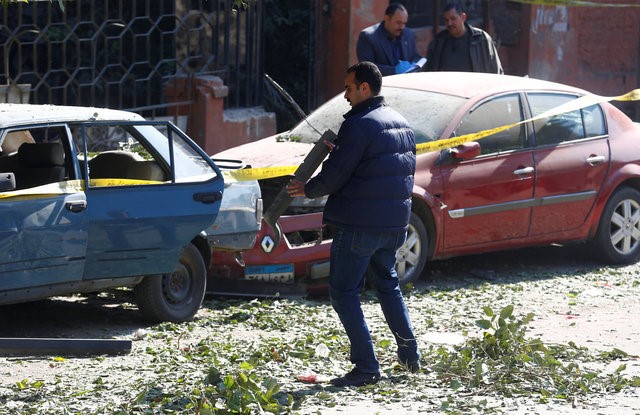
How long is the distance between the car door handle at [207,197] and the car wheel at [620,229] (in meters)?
4.22

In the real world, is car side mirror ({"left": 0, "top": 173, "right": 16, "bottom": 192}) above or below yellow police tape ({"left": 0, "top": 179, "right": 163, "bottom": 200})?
above

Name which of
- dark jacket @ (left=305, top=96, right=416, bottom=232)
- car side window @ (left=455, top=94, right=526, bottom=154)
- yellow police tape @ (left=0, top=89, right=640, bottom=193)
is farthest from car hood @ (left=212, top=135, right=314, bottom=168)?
dark jacket @ (left=305, top=96, right=416, bottom=232)

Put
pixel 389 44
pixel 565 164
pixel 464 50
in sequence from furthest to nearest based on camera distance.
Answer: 1. pixel 464 50
2. pixel 389 44
3. pixel 565 164

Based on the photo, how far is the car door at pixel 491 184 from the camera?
1041 centimetres

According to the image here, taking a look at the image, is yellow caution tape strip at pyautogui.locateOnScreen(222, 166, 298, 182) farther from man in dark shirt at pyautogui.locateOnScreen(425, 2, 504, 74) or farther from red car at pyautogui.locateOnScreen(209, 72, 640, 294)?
man in dark shirt at pyautogui.locateOnScreen(425, 2, 504, 74)

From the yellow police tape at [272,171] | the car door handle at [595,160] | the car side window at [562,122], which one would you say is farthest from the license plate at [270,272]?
the car door handle at [595,160]

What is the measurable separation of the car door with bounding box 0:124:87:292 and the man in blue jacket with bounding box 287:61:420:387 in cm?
153

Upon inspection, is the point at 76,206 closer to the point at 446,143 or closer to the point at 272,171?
the point at 272,171

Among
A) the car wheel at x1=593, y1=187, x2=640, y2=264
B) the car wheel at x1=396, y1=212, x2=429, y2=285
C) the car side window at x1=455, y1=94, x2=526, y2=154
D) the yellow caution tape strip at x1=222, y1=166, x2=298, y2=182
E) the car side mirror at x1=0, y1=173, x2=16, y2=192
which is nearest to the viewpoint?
the car side mirror at x1=0, y1=173, x2=16, y2=192

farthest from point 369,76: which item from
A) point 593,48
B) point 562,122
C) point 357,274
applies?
point 593,48

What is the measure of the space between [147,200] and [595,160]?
4.57m

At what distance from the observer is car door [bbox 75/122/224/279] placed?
320 inches

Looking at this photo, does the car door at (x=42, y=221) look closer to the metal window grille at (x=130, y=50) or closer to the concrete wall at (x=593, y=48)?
the metal window grille at (x=130, y=50)

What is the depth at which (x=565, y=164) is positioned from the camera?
1107cm
